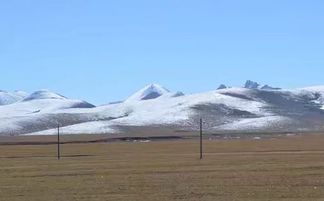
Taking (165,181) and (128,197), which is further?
(165,181)

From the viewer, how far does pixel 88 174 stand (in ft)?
168

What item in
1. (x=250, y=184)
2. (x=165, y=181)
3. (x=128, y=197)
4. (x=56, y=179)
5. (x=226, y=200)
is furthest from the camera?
(x=56, y=179)

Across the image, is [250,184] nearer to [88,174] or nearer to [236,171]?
[236,171]

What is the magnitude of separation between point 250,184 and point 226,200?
7963 millimetres

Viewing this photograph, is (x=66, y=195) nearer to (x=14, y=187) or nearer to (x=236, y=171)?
(x=14, y=187)

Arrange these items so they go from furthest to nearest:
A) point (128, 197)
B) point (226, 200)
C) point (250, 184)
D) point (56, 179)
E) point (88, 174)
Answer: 1. point (88, 174)
2. point (56, 179)
3. point (250, 184)
4. point (128, 197)
5. point (226, 200)

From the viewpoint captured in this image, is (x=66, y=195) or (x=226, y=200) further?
(x=66, y=195)

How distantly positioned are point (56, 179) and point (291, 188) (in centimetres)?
1721

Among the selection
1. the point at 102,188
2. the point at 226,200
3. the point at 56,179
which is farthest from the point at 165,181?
the point at 226,200

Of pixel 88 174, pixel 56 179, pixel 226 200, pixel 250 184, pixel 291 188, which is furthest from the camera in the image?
pixel 88 174

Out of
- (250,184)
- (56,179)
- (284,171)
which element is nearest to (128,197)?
(250,184)

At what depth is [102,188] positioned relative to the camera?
38.2 meters

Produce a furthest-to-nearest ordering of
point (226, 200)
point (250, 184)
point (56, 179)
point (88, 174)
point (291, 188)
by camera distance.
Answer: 1. point (88, 174)
2. point (56, 179)
3. point (250, 184)
4. point (291, 188)
5. point (226, 200)

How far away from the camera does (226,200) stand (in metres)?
30.5
